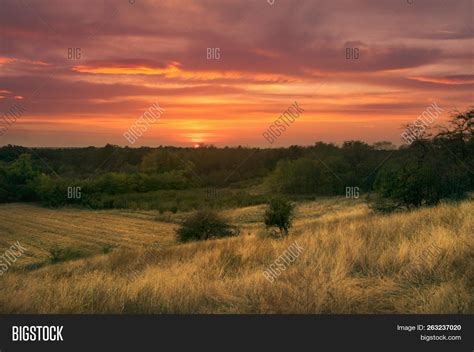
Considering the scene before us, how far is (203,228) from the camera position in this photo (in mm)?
44000

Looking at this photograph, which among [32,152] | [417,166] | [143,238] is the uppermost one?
[32,152]

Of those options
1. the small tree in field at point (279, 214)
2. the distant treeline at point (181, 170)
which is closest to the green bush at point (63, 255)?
the small tree in field at point (279, 214)

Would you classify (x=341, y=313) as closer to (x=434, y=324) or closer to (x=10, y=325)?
(x=434, y=324)

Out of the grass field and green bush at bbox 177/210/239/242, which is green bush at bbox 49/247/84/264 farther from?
the grass field

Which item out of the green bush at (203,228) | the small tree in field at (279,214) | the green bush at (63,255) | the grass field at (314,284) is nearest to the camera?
the grass field at (314,284)

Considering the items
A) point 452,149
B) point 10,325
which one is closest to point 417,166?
point 452,149

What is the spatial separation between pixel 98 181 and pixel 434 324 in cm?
8488

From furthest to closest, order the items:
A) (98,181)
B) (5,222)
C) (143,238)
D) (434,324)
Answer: (98,181)
(5,222)
(143,238)
(434,324)

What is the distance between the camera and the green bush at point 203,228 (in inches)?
1705

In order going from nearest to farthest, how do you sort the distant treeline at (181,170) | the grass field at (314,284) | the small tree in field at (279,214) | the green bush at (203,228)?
the grass field at (314,284), the small tree in field at (279,214), the green bush at (203,228), the distant treeline at (181,170)

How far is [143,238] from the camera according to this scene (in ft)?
184

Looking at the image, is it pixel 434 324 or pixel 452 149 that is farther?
pixel 452 149

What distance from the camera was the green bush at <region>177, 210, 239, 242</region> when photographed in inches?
1705

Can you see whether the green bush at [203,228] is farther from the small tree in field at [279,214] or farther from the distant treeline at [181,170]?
the distant treeline at [181,170]
